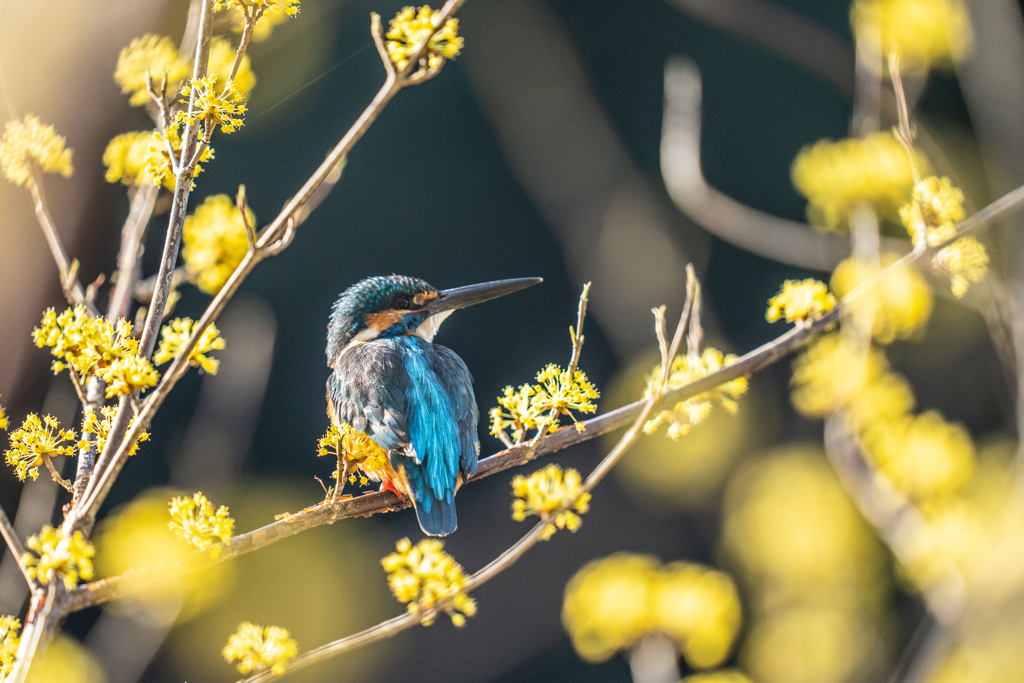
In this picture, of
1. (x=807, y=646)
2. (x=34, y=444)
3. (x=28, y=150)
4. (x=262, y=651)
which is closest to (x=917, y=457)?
(x=807, y=646)

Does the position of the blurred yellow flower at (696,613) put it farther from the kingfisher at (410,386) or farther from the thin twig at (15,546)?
the thin twig at (15,546)

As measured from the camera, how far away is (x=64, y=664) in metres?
0.87

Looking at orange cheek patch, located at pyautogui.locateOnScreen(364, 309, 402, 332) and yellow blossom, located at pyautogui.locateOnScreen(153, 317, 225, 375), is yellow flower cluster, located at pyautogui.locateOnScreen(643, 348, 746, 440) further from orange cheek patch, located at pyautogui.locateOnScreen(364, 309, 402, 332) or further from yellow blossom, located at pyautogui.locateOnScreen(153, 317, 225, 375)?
yellow blossom, located at pyautogui.locateOnScreen(153, 317, 225, 375)

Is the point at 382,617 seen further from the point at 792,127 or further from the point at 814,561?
the point at 792,127

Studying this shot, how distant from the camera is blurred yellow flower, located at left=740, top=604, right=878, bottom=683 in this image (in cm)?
130

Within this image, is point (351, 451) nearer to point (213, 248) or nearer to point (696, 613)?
point (213, 248)

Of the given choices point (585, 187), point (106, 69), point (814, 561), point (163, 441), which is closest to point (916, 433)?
point (814, 561)

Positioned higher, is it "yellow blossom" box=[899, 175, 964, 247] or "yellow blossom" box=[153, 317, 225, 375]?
"yellow blossom" box=[153, 317, 225, 375]

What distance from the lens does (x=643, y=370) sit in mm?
1375

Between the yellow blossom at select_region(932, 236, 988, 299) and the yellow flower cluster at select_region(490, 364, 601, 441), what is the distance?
2.66 feet

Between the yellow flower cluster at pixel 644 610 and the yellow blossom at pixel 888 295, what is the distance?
639 millimetres

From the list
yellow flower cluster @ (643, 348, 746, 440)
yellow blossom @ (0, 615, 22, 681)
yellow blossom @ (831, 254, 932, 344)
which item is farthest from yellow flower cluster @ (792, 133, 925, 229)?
yellow blossom @ (0, 615, 22, 681)

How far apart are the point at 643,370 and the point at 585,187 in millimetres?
456

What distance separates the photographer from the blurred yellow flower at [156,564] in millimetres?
795
